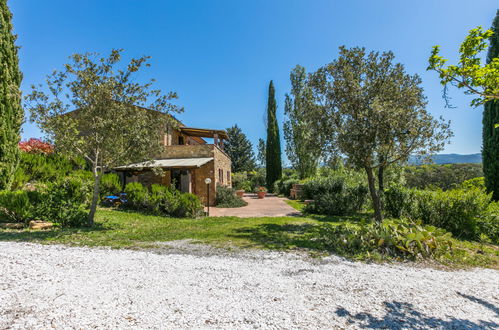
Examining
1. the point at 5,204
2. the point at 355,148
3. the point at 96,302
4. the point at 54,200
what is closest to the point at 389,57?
the point at 355,148

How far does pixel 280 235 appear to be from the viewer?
820 centimetres

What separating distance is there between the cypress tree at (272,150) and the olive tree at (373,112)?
23335 mm

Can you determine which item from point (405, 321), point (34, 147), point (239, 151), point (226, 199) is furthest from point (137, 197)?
point (239, 151)

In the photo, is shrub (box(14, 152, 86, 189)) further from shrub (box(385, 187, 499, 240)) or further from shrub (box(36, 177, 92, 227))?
shrub (box(385, 187, 499, 240))

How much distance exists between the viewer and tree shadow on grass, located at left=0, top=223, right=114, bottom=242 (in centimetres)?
682

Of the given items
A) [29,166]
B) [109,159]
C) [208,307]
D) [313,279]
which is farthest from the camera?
[29,166]

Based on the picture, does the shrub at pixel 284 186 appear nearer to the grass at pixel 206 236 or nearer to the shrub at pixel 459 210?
the shrub at pixel 459 210

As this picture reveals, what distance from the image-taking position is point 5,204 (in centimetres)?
840

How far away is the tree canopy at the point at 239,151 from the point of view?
4409 centimetres

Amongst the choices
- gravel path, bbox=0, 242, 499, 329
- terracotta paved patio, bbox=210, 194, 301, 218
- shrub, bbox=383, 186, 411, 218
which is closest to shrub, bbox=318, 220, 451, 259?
gravel path, bbox=0, 242, 499, 329

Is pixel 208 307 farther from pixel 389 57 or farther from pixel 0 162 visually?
pixel 0 162

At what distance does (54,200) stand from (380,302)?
10.5 m

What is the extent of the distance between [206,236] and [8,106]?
11.5 metres

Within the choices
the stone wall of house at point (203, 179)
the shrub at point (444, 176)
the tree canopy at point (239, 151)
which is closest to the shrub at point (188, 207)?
the stone wall of house at point (203, 179)
